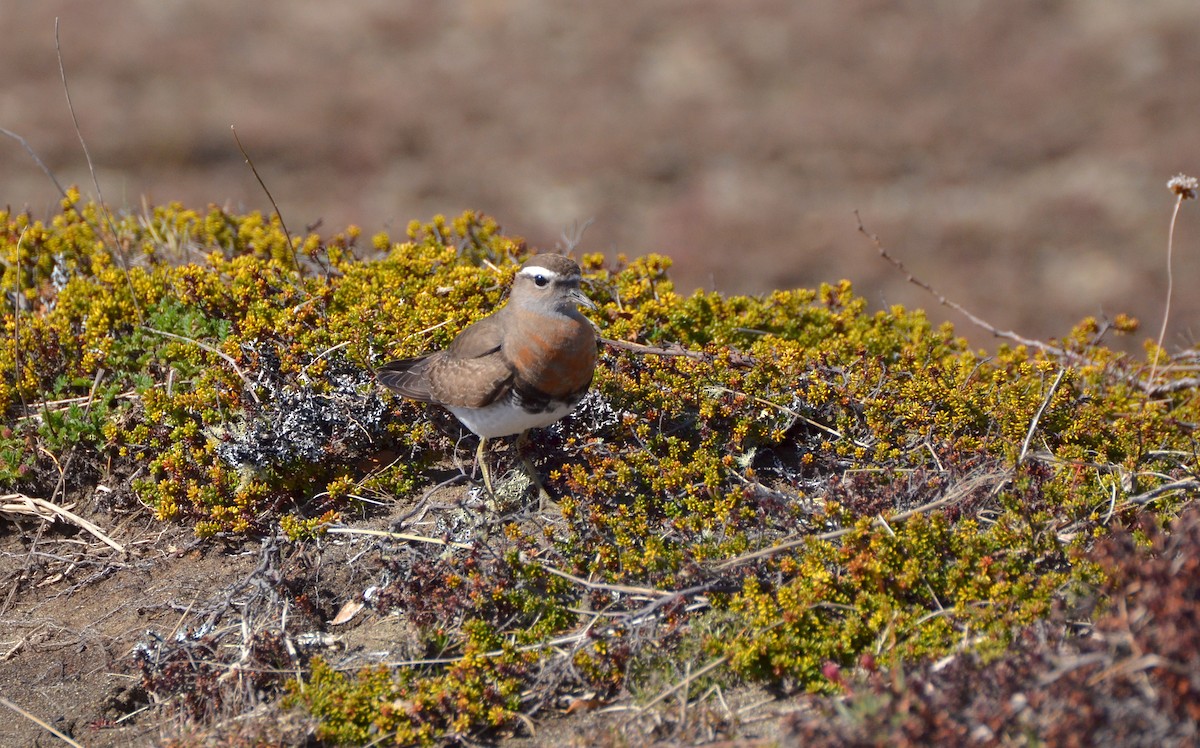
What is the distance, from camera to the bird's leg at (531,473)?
552 cm

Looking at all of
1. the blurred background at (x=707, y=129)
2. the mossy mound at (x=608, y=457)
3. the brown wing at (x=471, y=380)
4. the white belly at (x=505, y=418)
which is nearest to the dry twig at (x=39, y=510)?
the mossy mound at (x=608, y=457)

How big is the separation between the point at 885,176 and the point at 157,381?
9.48 meters

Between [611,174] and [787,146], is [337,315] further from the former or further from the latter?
[787,146]

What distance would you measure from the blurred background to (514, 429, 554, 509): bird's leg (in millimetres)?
6000

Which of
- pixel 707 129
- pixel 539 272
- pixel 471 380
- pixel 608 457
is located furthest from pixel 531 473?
pixel 707 129

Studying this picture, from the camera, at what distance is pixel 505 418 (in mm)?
5355

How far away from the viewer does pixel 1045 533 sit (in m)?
4.73

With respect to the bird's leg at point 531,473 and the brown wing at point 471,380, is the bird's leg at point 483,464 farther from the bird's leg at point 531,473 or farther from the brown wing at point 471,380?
the brown wing at point 471,380

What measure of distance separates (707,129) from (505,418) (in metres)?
9.43

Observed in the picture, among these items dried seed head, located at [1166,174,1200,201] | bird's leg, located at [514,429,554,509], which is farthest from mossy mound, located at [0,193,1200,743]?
dried seed head, located at [1166,174,1200,201]

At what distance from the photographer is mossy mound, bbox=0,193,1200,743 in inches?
178

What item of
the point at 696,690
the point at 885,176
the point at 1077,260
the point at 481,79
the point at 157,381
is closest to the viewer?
the point at 696,690

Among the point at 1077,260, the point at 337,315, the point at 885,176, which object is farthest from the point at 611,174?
the point at 337,315

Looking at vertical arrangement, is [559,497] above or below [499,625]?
above
